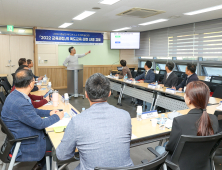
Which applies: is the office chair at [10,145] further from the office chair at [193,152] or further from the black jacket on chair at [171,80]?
the black jacket on chair at [171,80]

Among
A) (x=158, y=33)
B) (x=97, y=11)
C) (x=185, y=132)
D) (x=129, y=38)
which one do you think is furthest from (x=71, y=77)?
(x=185, y=132)

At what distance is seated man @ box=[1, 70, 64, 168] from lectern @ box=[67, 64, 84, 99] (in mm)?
4643

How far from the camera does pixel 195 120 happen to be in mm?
1620

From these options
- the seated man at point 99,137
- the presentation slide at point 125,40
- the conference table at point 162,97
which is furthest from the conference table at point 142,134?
the presentation slide at point 125,40

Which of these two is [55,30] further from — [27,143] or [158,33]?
[27,143]

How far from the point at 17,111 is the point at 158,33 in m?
8.22

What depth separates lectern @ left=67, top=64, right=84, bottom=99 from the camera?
6.76 meters

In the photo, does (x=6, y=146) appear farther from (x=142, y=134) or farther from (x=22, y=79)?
(x=142, y=134)

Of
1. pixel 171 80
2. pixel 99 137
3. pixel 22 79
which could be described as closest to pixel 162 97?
Answer: pixel 171 80

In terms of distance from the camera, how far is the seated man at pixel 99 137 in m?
1.22

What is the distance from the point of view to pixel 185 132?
63.1 inches

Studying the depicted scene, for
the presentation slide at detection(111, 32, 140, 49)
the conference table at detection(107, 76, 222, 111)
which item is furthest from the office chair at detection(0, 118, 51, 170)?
the presentation slide at detection(111, 32, 140, 49)

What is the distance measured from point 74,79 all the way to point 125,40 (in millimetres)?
3889

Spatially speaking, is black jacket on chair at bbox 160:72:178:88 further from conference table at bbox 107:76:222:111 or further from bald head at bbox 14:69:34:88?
bald head at bbox 14:69:34:88
